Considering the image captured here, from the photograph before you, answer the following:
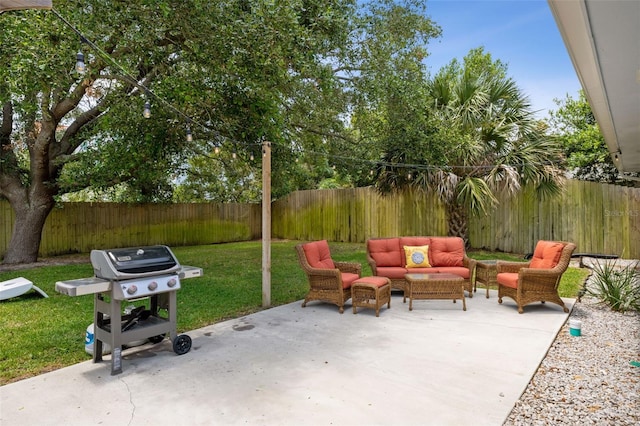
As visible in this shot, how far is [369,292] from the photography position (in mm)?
4543

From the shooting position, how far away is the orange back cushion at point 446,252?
5691 millimetres

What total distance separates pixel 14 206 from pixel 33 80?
5.08 m

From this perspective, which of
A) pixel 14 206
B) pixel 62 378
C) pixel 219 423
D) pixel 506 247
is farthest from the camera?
pixel 506 247

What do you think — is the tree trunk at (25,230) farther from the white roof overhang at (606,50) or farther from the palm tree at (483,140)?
the white roof overhang at (606,50)

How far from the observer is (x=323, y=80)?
18.7ft

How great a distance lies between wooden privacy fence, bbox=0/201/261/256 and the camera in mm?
9594

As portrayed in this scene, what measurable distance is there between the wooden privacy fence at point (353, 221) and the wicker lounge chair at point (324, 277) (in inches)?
226

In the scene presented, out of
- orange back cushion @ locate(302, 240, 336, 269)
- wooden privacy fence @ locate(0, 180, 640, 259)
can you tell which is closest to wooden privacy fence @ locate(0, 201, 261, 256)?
wooden privacy fence @ locate(0, 180, 640, 259)

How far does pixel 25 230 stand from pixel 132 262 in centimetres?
704

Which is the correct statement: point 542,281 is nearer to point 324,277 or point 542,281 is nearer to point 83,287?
point 324,277

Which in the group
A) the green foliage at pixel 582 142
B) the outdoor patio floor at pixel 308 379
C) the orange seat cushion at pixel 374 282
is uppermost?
the green foliage at pixel 582 142

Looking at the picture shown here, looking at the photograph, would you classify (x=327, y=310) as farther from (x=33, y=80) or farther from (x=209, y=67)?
(x=33, y=80)

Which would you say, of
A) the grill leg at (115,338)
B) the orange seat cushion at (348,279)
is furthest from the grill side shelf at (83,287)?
the orange seat cushion at (348,279)

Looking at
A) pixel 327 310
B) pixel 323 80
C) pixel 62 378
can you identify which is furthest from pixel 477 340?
pixel 323 80
